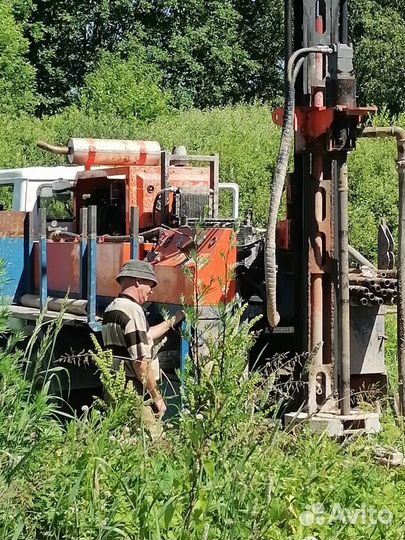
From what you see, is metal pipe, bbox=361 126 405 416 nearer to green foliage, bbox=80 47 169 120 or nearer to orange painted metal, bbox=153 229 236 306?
orange painted metal, bbox=153 229 236 306

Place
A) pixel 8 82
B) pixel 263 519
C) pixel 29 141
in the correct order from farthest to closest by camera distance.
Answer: pixel 8 82, pixel 29 141, pixel 263 519

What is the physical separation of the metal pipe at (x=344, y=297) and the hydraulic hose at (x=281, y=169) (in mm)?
427

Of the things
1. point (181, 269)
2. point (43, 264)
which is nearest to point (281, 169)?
point (181, 269)

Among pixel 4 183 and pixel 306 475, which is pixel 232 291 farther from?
pixel 4 183

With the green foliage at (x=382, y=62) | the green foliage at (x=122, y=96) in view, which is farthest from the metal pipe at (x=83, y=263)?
the green foliage at (x=382, y=62)

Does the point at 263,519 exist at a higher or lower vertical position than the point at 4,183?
lower

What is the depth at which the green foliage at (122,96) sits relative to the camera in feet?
89.2

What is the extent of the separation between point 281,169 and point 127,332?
1.35 m

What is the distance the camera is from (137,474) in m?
3.89

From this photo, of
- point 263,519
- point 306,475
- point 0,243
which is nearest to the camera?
point 263,519

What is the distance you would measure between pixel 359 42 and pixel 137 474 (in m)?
33.3

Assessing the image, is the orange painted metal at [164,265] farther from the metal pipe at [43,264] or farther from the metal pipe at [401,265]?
the metal pipe at [401,265]

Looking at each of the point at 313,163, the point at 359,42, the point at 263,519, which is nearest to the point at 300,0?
the point at 313,163

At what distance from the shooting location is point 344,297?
20.1 ft
